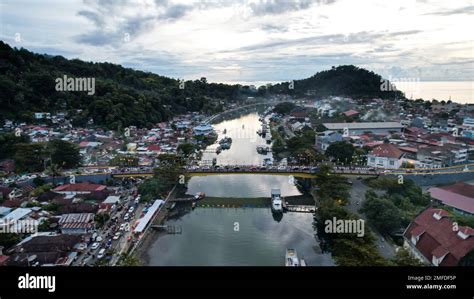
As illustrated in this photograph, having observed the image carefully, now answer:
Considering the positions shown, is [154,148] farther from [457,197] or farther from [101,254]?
[457,197]

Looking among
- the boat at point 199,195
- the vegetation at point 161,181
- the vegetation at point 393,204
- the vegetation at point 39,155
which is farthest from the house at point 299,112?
the vegetation at point 39,155

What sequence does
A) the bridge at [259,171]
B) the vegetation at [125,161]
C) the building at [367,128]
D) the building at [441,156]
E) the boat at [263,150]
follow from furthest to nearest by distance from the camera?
the building at [367,128]
the boat at [263,150]
the building at [441,156]
the vegetation at [125,161]
the bridge at [259,171]

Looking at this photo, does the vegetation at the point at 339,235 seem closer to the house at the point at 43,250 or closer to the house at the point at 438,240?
the house at the point at 438,240

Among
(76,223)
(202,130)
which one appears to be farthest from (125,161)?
(202,130)

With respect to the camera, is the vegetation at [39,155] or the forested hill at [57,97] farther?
the forested hill at [57,97]

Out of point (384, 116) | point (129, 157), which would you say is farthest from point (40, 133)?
point (384, 116)
